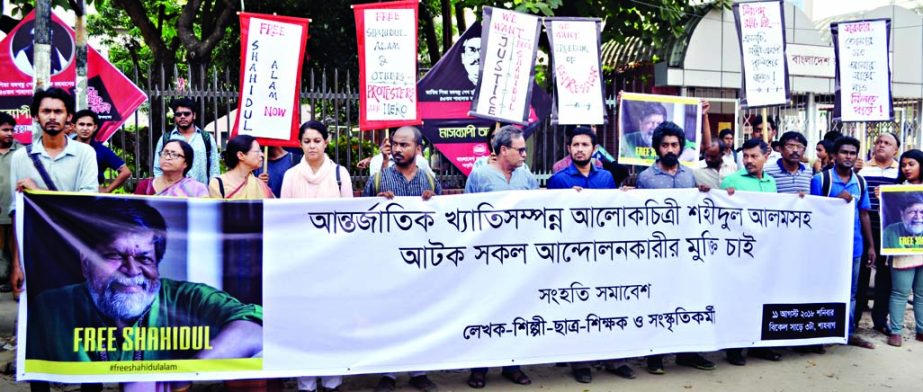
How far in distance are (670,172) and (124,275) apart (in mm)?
3830

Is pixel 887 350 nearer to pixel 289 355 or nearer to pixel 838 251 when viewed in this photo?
pixel 838 251

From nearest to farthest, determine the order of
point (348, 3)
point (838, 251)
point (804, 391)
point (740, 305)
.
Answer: point (804, 391) < point (740, 305) < point (838, 251) < point (348, 3)

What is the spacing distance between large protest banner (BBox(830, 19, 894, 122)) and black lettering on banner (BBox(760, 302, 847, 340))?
2.75 meters

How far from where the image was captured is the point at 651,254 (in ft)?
19.1

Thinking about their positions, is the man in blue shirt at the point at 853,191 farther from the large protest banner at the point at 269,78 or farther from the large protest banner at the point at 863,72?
the large protest banner at the point at 269,78

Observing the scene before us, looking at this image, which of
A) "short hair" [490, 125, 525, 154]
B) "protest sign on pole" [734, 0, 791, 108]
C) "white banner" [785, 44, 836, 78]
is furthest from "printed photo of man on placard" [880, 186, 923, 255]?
"white banner" [785, 44, 836, 78]

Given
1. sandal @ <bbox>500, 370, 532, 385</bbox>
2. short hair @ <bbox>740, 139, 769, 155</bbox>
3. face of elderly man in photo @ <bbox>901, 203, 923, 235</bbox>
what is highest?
short hair @ <bbox>740, 139, 769, 155</bbox>

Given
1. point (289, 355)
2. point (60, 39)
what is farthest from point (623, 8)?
point (289, 355)

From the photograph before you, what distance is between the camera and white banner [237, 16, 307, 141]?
659 cm

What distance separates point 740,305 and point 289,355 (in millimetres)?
3247

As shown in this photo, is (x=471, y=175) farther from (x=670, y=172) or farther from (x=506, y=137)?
(x=670, y=172)

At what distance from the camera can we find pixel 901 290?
6.91 meters

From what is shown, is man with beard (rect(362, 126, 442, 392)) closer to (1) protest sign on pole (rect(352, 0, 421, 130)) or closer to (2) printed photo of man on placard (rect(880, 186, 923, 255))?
(1) protest sign on pole (rect(352, 0, 421, 130))

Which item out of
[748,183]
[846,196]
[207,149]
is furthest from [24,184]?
[846,196]
